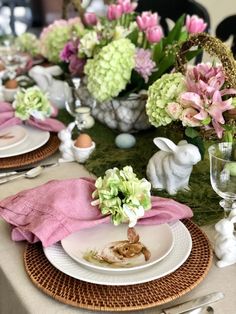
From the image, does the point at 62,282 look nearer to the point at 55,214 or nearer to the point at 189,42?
the point at 55,214

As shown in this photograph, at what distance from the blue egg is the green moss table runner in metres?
0.01

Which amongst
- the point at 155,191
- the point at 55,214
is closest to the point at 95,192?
the point at 55,214

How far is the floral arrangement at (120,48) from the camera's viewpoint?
1148 mm

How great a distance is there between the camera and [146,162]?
1.10 meters

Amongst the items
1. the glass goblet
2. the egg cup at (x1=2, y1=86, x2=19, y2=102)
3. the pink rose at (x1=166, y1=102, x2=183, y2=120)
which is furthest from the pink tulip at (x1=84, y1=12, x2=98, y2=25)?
the glass goblet

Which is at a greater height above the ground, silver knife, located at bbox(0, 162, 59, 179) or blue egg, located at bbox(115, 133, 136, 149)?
blue egg, located at bbox(115, 133, 136, 149)

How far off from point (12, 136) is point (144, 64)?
0.35m

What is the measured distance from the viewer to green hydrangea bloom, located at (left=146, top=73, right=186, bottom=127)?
92cm

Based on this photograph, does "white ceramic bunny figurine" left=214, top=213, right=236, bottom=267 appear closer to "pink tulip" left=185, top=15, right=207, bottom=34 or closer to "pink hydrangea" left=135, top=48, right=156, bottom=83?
"pink hydrangea" left=135, top=48, right=156, bottom=83

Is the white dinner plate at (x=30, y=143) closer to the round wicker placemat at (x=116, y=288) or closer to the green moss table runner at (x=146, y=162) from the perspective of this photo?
the green moss table runner at (x=146, y=162)

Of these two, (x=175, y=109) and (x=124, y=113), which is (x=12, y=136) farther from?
(x=175, y=109)

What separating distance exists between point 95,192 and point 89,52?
56 centimetres

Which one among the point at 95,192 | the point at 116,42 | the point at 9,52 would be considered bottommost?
the point at 9,52

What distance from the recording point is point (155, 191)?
38.3 inches
